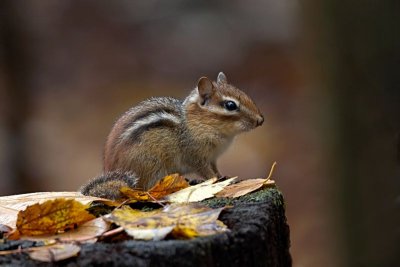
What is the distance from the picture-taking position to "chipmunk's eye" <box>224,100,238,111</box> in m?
5.55

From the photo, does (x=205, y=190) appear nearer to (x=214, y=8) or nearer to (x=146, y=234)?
(x=146, y=234)

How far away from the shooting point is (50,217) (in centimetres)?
365

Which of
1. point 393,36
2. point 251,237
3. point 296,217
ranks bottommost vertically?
point 296,217

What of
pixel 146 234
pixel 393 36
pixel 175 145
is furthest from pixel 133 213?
pixel 393 36

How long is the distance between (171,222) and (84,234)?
0.32 meters

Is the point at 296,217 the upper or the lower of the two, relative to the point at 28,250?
lower

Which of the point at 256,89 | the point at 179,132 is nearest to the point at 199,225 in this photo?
the point at 179,132

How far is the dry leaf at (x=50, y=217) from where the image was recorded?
3617 mm

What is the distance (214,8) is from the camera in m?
14.7

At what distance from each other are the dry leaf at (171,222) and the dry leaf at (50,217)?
12 cm

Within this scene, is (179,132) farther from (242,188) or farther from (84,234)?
(84,234)

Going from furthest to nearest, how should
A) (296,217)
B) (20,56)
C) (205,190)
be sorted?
(20,56)
(296,217)
(205,190)

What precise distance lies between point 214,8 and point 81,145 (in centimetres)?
366

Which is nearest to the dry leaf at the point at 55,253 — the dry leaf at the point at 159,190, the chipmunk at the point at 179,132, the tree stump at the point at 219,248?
the tree stump at the point at 219,248
